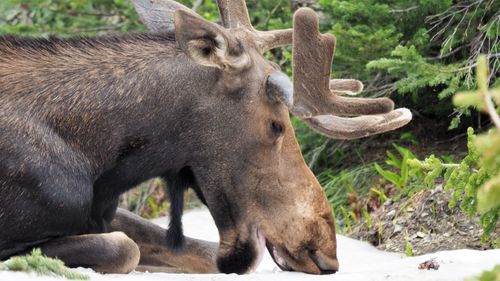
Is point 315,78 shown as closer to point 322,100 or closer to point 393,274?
point 322,100

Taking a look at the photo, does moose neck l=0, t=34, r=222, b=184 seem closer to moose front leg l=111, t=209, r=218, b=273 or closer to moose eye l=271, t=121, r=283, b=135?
moose eye l=271, t=121, r=283, b=135

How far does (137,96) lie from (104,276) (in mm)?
1062

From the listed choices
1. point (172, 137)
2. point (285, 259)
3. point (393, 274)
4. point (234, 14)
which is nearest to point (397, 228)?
point (285, 259)

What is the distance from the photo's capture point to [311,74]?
5.11 m

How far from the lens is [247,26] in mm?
5738

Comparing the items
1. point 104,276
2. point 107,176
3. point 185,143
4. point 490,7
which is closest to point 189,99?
point 185,143

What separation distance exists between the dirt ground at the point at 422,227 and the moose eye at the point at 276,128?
1695mm

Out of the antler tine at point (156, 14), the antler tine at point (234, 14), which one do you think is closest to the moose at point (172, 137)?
the antler tine at point (234, 14)

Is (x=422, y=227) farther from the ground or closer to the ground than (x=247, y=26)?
closer to the ground

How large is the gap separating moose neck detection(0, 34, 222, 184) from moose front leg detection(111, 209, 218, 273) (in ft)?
2.69

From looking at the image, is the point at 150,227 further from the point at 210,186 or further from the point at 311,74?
the point at 311,74

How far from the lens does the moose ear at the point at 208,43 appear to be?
4.93 metres

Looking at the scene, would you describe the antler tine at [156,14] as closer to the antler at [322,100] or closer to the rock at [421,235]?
the antler at [322,100]

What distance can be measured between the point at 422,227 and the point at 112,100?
2.59m
